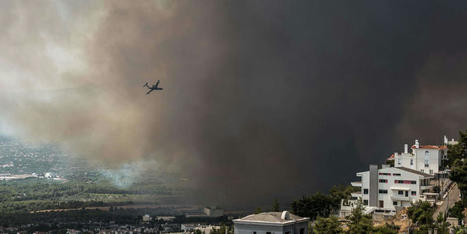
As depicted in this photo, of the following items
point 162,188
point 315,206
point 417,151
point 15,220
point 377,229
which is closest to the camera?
point 377,229

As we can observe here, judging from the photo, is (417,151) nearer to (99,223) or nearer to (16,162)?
(99,223)

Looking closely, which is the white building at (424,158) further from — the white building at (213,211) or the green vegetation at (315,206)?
the white building at (213,211)

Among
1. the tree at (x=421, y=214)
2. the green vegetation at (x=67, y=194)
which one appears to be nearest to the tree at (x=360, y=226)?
the tree at (x=421, y=214)

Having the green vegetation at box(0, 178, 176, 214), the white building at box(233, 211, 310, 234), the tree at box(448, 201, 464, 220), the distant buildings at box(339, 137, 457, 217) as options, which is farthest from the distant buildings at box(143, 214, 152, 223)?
the white building at box(233, 211, 310, 234)

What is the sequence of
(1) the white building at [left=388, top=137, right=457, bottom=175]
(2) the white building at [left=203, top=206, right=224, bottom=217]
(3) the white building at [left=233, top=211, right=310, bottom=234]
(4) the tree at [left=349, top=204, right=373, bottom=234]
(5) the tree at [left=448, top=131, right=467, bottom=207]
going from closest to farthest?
(3) the white building at [left=233, top=211, right=310, bottom=234] → (4) the tree at [left=349, top=204, right=373, bottom=234] → (5) the tree at [left=448, top=131, right=467, bottom=207] → (1) the white building at [left=388, top=137, right=457, bottom=175] → (2) the white building at [left=203, top=206, right=224, bottom=217]

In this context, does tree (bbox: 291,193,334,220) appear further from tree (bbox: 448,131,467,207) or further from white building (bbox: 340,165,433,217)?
tree (bbox: 448,131,467,207)

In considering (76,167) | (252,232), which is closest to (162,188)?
(76,167)
